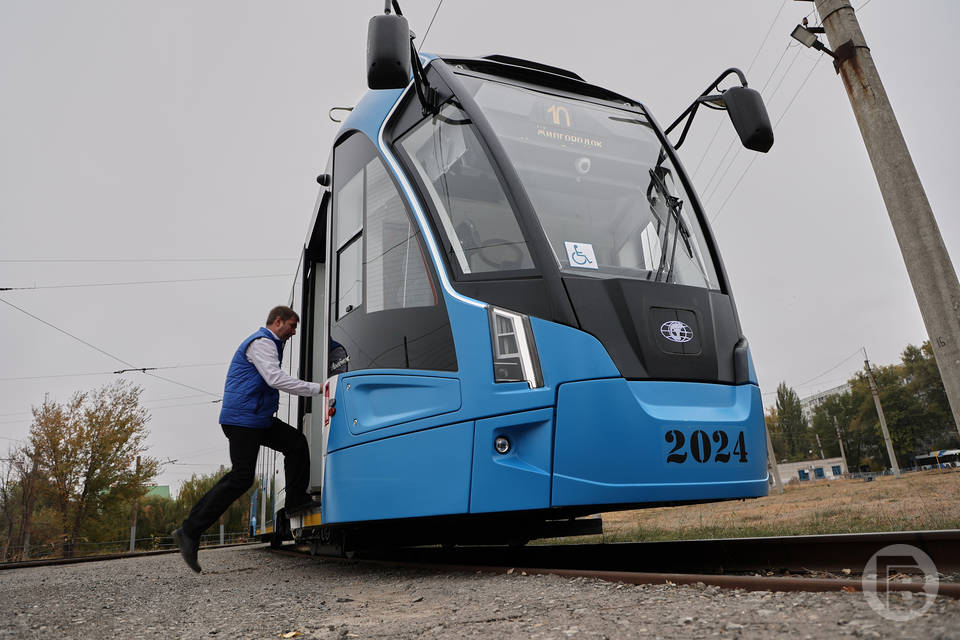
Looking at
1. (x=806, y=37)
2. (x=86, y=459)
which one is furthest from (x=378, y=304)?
(x=86, y=459)

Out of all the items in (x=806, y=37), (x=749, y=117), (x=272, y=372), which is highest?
(x=806, y=37)

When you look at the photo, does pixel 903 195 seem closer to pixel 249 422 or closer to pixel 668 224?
pixel 668 224

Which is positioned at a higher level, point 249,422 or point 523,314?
point 523,314

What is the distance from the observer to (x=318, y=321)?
682cm

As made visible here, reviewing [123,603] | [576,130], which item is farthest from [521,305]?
[123,603]

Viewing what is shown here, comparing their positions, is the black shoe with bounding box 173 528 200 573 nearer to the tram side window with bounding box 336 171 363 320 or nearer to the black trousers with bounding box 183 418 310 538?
the black trousers with bounding box 183 418 310 538

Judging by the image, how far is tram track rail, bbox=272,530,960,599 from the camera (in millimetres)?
2486

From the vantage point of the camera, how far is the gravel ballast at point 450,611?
1869mm

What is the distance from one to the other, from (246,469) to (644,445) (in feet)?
9.70

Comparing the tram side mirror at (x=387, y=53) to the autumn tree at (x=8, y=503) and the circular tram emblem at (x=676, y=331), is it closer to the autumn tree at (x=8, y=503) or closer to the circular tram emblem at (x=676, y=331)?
the circular tram emblem at (x=676, y=331)

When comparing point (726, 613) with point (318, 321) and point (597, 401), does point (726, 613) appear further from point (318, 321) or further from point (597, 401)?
point (318, 321)

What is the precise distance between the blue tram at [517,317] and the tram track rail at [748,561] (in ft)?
1.13

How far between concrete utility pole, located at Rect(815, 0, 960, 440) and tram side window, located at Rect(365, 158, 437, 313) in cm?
495

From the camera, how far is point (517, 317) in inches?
141
